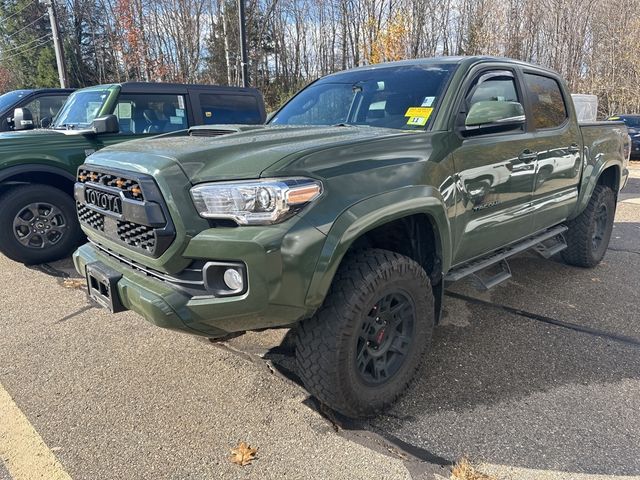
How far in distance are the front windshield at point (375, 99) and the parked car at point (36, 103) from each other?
5.42 meters

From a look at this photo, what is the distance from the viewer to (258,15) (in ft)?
102

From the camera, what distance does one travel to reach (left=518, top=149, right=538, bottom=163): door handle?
366 cm

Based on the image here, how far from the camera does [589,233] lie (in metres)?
5.09

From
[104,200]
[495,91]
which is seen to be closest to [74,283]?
[104,200]

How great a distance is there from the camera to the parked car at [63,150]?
5.24 m

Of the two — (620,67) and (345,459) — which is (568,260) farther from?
(620,67)

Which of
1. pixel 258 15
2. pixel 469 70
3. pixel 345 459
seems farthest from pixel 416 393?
pixel 258 15

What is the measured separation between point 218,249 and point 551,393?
219cm

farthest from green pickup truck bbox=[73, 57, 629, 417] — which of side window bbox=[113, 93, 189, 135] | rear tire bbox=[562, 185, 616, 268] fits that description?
side window bbox=[113, 93, 189, 135]

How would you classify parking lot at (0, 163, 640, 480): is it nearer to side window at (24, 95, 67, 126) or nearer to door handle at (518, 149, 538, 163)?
door handle at (518, 149, 538, 163)

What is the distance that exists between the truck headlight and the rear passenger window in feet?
8.80

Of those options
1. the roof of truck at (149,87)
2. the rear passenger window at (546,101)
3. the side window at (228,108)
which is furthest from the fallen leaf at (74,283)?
the rear passenger window at (546,101)

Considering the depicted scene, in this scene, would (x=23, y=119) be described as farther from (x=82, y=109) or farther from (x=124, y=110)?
(x=124, y=110)

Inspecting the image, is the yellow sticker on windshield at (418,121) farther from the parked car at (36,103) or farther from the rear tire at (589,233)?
the parked car at (36,103)
